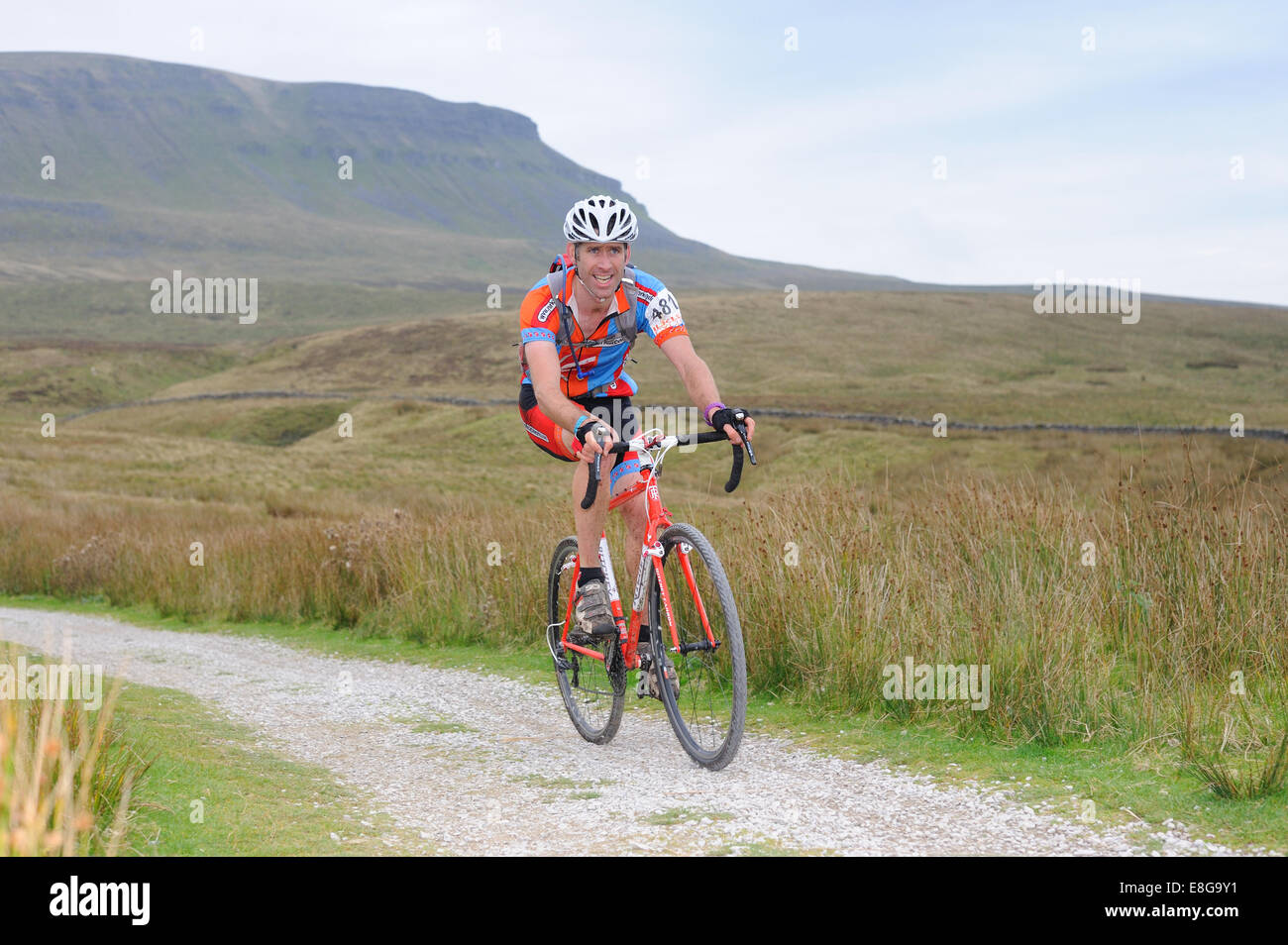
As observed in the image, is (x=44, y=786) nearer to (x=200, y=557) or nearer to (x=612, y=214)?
(x=612, y=214)

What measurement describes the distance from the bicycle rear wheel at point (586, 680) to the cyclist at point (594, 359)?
0.82 ft

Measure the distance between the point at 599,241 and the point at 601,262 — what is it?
12cm

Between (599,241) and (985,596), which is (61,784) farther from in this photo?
(985,596)

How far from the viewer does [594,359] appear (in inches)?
247

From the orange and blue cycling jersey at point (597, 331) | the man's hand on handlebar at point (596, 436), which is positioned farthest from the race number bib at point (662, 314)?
the man's hand on handlebar at point (596, 436)

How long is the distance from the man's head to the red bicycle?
0.87m

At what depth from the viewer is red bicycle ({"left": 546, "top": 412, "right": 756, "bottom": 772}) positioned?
18.3 feet

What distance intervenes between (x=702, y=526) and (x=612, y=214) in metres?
5.04

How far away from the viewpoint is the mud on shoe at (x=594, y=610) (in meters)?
6.32

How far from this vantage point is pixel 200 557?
51.1 ft

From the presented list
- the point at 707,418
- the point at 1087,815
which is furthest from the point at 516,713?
the point at 1087,815

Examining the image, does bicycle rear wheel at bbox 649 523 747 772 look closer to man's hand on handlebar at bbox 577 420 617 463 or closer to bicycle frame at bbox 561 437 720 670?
bicycle frame at bbox 561 437 720 670
